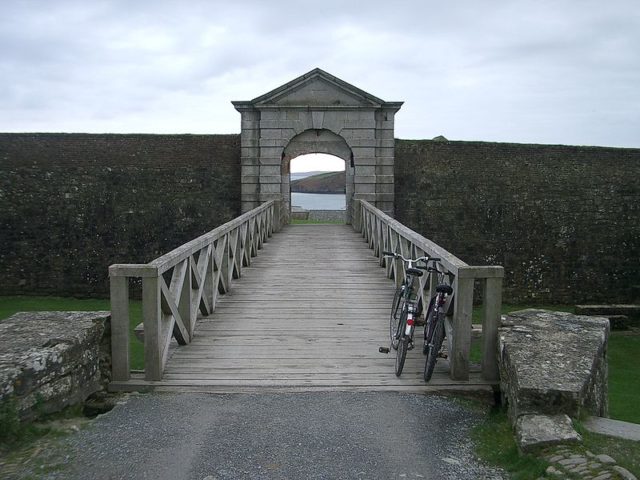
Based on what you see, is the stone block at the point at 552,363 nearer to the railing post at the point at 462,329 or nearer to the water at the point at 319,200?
the railing post at the point at 462,329

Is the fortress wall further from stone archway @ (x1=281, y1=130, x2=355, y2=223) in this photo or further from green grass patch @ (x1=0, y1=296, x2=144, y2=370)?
stone archway @ (x1=281, y1=130, x2=355, y2=223)

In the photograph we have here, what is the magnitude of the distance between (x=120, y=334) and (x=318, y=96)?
10.2m

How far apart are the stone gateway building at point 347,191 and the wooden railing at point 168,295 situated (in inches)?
266

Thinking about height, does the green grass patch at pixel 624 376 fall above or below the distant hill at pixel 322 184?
below

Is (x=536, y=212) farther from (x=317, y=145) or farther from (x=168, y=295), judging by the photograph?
(x=168, y=295)

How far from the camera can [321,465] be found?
3.20 m

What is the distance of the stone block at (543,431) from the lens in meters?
3.18

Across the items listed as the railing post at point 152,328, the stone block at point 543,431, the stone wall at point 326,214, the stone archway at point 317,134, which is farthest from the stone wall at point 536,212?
the stone wall at point 326,214

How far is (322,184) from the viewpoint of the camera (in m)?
52.2

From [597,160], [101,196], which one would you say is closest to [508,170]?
[597,160]

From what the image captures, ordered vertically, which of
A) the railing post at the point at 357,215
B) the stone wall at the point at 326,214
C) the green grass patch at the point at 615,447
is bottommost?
the green grass patch at the point at 615,447

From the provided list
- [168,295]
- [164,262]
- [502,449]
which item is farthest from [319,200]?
[502,449]

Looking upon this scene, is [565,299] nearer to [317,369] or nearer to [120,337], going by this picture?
[317,369]

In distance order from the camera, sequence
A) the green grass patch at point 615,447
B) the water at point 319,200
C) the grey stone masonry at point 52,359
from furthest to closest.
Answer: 1. the water at point 319,200
2. the grey stone masonry at point 52,359
3. the green grass patch at point 615,447
